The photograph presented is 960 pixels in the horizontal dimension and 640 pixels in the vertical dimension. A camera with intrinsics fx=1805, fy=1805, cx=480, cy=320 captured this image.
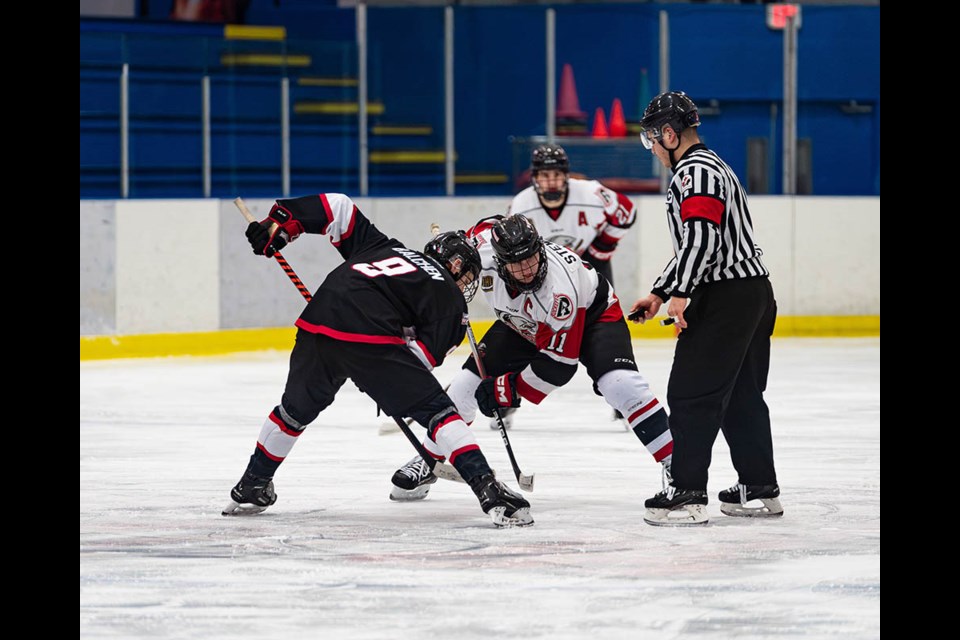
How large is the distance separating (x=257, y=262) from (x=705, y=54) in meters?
4.12

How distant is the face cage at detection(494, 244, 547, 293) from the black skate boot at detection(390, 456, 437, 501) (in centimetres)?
62

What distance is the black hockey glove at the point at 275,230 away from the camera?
5113mm

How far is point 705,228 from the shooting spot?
483 centimetres

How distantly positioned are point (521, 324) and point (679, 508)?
84 centimetres

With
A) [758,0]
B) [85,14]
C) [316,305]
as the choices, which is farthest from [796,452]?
[85,14]

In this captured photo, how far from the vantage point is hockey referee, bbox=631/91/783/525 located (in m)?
4.85

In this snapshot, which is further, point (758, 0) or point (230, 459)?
point (758, 0)

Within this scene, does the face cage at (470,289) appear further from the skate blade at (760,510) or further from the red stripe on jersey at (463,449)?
the skate blade at (760,510)

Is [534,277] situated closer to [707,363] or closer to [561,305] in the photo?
[561,305]

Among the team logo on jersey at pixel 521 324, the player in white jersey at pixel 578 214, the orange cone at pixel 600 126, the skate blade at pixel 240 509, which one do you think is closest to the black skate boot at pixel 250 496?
the skate blade at pixel 240 509

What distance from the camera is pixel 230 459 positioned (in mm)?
6418

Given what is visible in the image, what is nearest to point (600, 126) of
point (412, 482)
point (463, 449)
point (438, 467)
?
point (412, 482)

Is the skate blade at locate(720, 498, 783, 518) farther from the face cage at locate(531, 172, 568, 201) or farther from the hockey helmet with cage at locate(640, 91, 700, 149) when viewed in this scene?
the face cage at locate(531, 172, 568, 201)
